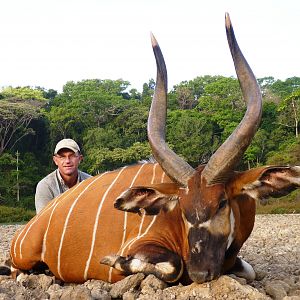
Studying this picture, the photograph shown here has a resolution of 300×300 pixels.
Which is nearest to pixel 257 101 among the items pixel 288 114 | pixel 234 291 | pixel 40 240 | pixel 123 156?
pixel 234 291

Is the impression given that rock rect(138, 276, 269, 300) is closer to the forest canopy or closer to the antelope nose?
the antelope nose

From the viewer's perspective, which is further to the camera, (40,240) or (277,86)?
(277,86)

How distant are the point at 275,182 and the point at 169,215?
69 centimetres

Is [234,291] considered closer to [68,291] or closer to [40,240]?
[68,291]

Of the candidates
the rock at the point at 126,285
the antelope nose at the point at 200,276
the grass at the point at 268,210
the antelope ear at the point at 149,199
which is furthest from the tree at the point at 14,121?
the antelope nose at the point at 200,276

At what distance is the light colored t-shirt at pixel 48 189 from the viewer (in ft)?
18.0

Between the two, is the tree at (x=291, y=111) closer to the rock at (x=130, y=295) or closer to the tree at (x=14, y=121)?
the tree at (x=14, y=121)

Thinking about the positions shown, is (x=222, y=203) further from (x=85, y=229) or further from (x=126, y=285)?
(x=85, y=229)

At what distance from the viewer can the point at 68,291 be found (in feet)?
10.5

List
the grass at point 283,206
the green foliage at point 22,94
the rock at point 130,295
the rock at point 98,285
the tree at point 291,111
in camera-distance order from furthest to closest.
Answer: the green foliage at point 22,94 < the tree at point 291,111 < the grass at point 283,206 < the rock at point 98,285 < the rock at point 130,295

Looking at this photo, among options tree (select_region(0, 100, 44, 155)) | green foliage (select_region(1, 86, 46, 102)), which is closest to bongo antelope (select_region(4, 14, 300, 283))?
tree (select_region(0, 100, 44, 155))

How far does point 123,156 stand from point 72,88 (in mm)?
18579

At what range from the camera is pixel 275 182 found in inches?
136

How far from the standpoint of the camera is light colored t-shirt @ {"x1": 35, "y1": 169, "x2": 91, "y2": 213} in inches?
215
